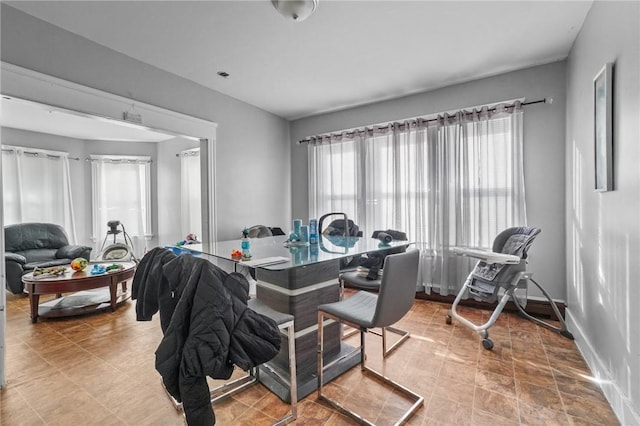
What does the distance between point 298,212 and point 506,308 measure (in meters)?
3.19

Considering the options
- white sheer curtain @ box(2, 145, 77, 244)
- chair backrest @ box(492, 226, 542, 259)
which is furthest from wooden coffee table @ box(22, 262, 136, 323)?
chair backrest @ box(492, 226, 542, 259)

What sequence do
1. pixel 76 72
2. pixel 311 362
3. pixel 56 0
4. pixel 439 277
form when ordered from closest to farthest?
1. pixel 311 362
2. pixel 56 0
3. pixel 76 72
4. pixel 439 277

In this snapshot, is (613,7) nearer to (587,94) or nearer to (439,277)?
(587,94)

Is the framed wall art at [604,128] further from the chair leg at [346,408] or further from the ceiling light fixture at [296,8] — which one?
the ceiling light fixture at [296,8]

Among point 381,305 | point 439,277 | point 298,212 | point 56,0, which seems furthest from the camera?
point 298,212

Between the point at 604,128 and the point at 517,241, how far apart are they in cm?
120

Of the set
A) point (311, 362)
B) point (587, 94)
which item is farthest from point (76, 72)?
point (587, 94)

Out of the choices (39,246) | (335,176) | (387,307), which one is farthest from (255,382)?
(39,246)

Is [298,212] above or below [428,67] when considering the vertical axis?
below

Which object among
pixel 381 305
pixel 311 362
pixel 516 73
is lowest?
pixel 311 362

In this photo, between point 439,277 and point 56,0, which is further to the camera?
point 439,277

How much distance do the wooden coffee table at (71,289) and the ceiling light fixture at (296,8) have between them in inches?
124

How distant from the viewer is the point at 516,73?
10.8 ft

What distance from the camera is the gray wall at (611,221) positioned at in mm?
1505
